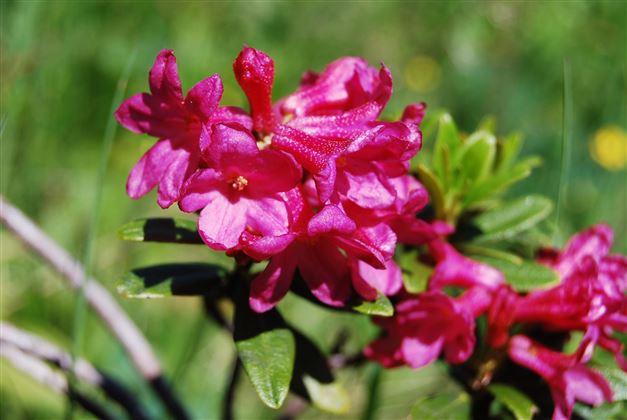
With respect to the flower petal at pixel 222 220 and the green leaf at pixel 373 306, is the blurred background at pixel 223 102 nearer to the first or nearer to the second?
the flower petal at pixel 222 220

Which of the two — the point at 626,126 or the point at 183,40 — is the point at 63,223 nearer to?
the point at 183,40

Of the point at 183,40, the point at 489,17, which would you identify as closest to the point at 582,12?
the point at 489,17

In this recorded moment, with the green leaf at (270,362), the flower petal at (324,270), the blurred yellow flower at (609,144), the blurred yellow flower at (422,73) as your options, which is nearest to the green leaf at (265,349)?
the green leaf at (270,362)

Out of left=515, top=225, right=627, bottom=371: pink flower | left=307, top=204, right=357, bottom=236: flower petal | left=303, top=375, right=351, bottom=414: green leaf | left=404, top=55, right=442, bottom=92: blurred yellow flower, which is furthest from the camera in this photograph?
left=404, top=55, right=442, bottom=92: blurred yellow flower

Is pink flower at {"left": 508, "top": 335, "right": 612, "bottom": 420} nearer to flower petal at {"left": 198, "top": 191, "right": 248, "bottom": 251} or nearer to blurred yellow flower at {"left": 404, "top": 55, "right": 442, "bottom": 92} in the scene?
flower petal at {"left": 198, "top": 191, "right": 248, "bottom": 251}

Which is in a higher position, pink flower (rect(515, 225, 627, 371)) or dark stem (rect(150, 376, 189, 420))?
pink flower (rect(515, 225, 627, 371))

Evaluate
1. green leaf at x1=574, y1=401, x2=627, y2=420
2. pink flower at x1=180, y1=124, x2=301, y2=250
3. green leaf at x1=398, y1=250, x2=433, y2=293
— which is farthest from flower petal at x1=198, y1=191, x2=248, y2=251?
green leaf at x1=574, y1=401, x2=627, y2=420
